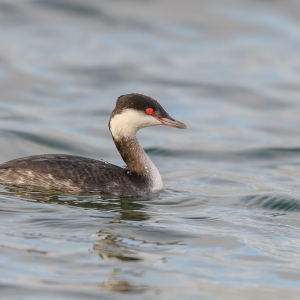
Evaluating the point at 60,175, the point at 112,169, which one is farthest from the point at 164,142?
the point at 60,175

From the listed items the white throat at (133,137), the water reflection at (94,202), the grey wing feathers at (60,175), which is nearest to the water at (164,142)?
the water reflection at (94,202)

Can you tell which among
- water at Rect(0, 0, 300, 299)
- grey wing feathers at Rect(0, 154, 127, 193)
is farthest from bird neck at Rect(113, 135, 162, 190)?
grey wing feathers at Rect(0, 154, 127, 193)

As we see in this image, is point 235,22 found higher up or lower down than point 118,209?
higher up

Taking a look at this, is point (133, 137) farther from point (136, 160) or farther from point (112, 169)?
point (112, 169)

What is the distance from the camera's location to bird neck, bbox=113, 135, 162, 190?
35.3 ft

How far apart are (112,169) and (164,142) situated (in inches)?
171

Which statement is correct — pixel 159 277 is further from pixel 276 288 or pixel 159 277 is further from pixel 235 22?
pixel 235 22

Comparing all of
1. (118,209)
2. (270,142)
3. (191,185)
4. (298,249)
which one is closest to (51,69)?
(270,142)

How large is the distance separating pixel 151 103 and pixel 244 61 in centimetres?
936

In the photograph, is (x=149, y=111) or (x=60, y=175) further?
(x=149, y=111)

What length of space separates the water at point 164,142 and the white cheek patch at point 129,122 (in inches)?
34.3

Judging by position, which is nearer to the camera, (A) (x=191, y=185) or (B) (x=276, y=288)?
(B) (x=276, y=288)

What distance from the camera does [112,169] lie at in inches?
413

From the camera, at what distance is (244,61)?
19.6 m
